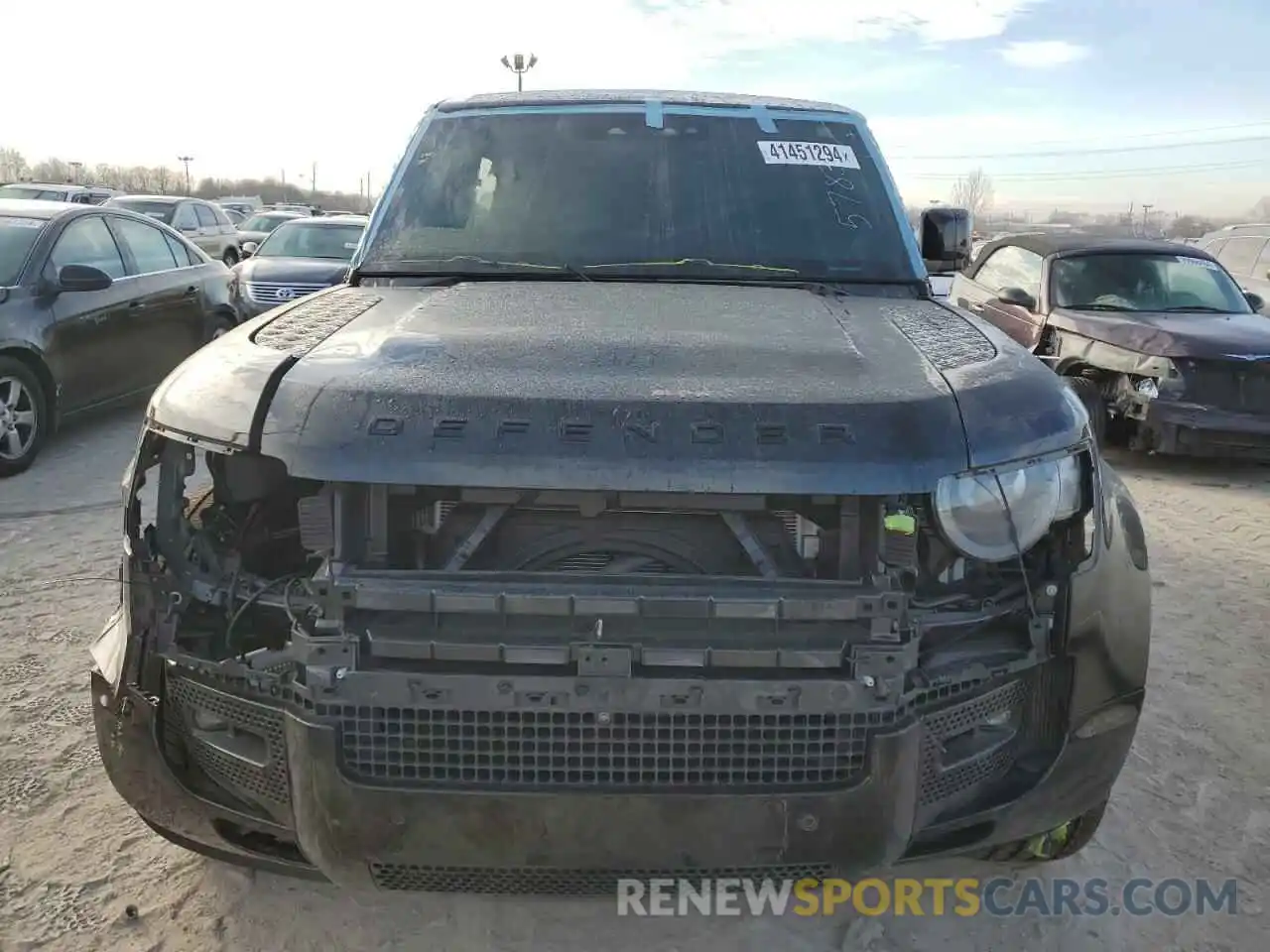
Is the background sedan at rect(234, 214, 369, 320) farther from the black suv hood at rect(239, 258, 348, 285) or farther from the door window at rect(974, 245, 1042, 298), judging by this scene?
the door window at rect(974, 245, 1042, 298)

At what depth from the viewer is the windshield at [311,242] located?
40.2 feet

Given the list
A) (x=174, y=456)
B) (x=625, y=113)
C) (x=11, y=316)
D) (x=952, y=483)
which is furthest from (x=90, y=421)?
(x=952, y=483)

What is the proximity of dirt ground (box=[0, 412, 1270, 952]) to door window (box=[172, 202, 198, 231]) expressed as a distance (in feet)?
43.9

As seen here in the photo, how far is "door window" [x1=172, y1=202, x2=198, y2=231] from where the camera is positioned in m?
16.3

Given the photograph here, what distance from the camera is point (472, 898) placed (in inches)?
101

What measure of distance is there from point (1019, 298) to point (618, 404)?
7.39 metres

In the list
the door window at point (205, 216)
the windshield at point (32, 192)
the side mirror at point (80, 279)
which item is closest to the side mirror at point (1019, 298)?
the side mirror at point (80, 279)

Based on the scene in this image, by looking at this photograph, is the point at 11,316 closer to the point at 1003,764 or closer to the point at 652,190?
the point at 652,190

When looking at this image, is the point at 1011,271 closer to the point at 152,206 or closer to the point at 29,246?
the point at 29,246

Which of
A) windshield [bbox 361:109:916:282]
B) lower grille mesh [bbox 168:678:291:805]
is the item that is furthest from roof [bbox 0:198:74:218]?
lower grille mesh [bbox 168:678:291:805]

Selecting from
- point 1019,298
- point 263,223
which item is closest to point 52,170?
point 263,223

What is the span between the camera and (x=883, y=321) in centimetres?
271

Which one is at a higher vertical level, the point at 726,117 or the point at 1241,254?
the point at 726,117

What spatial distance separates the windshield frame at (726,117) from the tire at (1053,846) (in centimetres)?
163
